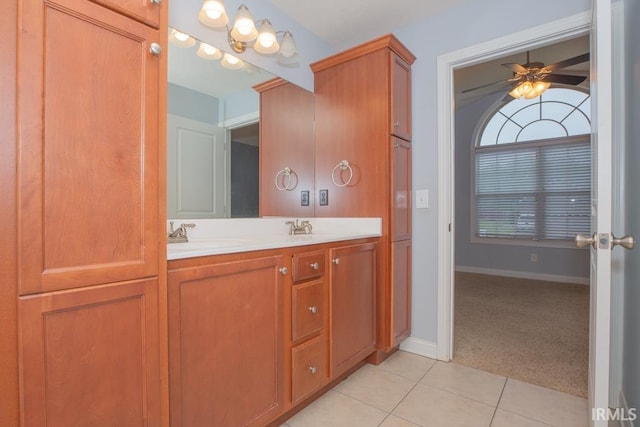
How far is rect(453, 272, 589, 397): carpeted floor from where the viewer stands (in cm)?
199

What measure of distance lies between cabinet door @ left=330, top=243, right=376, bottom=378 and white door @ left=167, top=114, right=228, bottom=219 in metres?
0.75

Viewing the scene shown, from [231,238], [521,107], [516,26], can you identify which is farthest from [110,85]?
[521,107]

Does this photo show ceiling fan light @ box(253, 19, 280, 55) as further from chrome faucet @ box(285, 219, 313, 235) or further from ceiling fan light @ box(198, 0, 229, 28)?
chrome faucet @ box(285, 219, 313, 235)

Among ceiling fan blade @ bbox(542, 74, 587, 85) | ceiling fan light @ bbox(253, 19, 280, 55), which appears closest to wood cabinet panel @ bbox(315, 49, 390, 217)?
ceiling fan light @ bbox(253, 19, 280, 55)

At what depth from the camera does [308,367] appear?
153cm

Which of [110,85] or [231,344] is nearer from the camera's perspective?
[110,85]

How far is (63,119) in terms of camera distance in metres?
0.80

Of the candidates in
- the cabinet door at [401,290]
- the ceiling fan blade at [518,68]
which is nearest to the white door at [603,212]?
the cabinet door at [401,290]

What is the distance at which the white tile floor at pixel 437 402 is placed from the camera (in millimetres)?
1518

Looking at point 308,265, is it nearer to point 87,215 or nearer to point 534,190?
point 87,215

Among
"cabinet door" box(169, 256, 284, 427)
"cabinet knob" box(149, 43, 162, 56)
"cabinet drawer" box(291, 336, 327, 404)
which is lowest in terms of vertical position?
"cabinet drawer" box(291, 336, 327, 404)

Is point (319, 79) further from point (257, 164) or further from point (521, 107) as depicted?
point (521, 107)

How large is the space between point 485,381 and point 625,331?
76 centimetres

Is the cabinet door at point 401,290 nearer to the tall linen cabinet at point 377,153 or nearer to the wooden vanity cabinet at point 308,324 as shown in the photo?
the tall linen cabinet at point 377,153
